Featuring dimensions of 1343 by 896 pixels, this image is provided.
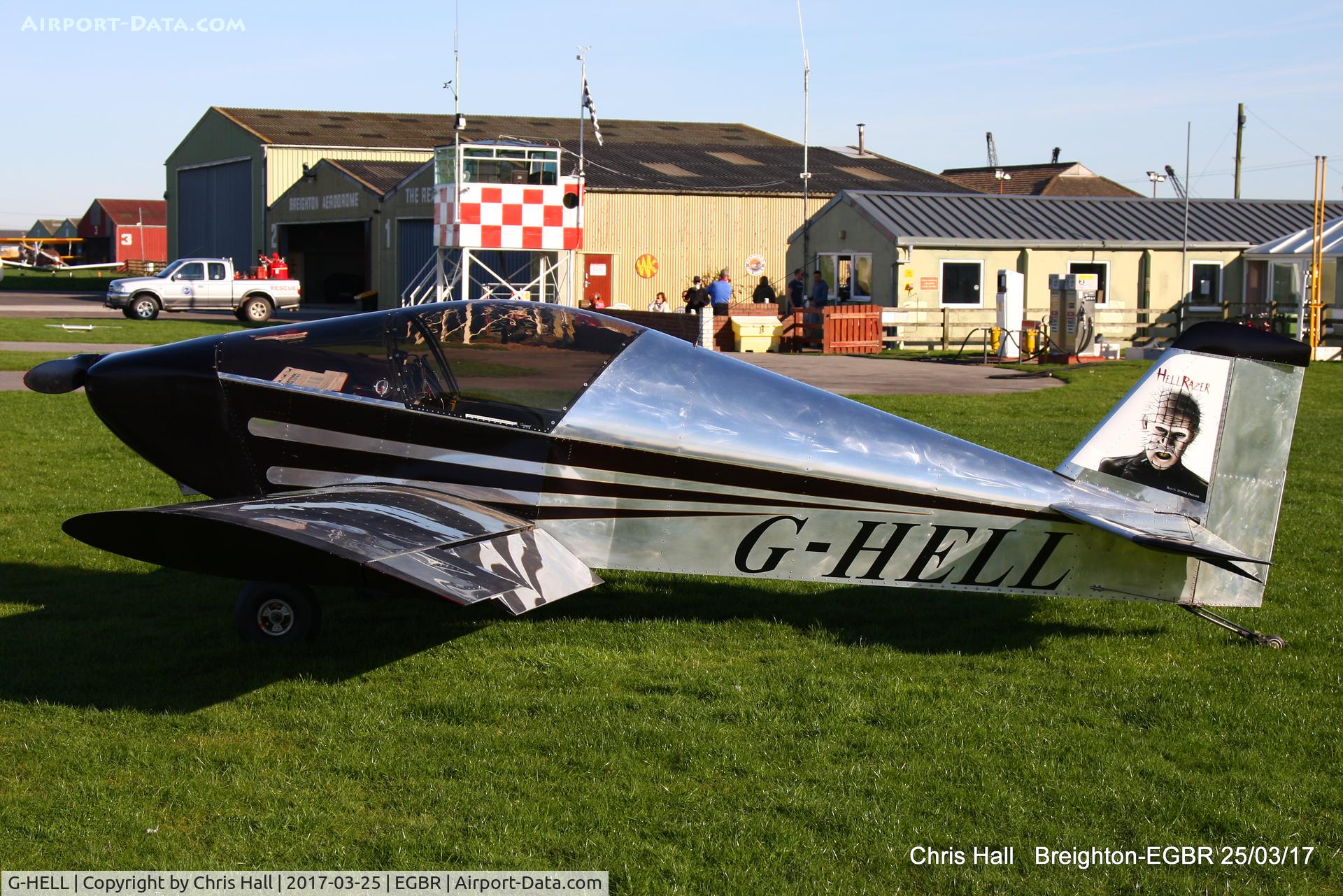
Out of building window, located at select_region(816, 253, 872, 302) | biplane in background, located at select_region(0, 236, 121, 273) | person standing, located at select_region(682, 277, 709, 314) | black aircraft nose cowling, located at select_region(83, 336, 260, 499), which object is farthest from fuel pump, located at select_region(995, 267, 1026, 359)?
biplane in background, located at select_region(0, 236, 121, 273)

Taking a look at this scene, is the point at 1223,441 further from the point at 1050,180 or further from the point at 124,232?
the point at 124,232

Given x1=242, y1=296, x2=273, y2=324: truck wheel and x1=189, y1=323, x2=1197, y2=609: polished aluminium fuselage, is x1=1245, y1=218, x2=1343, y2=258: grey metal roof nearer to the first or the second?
x1=189, y1=323, x2=1197, y2=609: polished aluminium fuselage

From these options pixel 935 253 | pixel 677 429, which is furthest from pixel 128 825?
pixel 935 253

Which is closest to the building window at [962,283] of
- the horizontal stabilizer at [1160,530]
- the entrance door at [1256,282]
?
the entrance door at [1256,282]

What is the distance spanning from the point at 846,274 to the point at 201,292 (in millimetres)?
19431

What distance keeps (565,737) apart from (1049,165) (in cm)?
6689

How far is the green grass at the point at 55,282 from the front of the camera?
57.7 m

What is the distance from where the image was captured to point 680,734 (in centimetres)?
541

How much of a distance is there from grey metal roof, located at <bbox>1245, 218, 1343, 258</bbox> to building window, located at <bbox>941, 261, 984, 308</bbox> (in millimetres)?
7088

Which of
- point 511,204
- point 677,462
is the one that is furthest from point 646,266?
point 677,462

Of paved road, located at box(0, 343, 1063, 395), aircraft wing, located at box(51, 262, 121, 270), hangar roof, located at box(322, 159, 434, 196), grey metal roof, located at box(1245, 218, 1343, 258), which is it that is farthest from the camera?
aircraft wing, located at box(51, 262, 121, 270)

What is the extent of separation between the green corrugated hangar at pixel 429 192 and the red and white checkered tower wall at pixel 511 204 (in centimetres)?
715

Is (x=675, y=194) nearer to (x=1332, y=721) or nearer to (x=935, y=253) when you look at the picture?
(x=935, y=253)

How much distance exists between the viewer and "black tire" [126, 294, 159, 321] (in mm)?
36188
